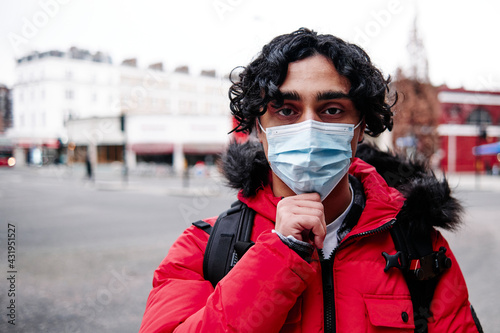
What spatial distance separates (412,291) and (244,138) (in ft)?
3.40

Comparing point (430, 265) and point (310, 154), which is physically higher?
point (310, 154)

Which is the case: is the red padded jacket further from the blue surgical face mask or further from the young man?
the blue surgical face mask

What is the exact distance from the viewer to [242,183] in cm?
147

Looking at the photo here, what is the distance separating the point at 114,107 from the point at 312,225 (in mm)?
39941

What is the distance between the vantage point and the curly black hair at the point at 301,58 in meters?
1.30

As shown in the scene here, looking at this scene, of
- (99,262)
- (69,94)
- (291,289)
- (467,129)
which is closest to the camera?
(291,289)

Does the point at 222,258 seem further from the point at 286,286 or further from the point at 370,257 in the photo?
the point at 370,257

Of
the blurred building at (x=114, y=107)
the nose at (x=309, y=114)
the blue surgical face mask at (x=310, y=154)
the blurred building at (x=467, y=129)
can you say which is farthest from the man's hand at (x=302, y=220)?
the blurred building at (x=467, y=129)

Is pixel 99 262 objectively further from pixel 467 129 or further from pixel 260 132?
pixel 467 129

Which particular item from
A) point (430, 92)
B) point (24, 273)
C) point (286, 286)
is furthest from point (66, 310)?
point (430, 92)

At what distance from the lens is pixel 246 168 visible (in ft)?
4.83

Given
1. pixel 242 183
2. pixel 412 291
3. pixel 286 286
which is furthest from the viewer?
pixel 242 183

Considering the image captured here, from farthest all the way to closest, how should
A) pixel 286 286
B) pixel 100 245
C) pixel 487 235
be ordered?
pixel 487 235 < pixel 100 245 < pixel 286 286

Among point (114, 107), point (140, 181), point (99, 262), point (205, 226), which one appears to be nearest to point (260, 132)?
point (205, 226)
